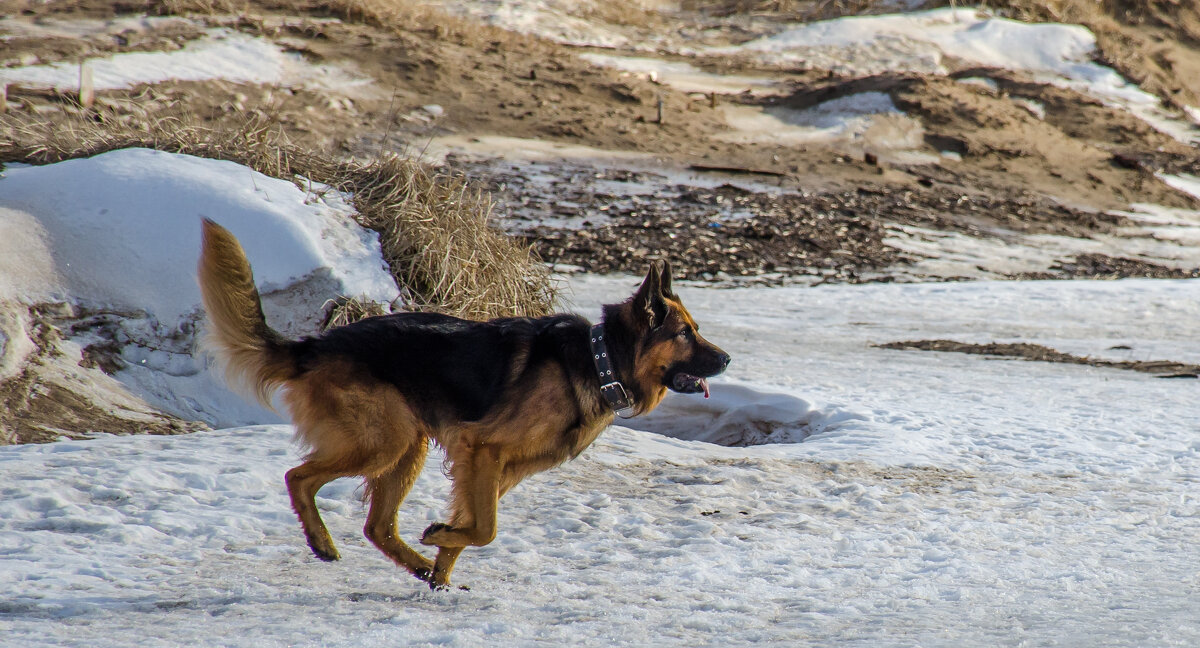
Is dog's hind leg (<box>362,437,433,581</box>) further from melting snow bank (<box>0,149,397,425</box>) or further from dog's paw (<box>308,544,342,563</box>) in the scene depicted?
melting snow bank (<box>0,149,397,425</box>)

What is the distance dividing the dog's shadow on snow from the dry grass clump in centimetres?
146

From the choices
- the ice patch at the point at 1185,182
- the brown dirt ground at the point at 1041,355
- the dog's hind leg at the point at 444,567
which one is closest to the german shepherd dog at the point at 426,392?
the dog's hind leg at the point at 444,567

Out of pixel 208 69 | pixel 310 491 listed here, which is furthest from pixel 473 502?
pixel 208 69

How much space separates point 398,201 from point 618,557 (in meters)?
4.53

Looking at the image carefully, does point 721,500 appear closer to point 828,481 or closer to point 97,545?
point 828,481

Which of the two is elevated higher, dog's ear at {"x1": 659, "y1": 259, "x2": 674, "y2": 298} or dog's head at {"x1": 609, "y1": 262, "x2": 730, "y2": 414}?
dog's ear at {"x1": 659, "y1": 259, "x2": 674, "y2": 298}

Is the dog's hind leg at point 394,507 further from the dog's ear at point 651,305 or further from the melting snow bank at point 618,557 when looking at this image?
the dog's ear at point 651,305

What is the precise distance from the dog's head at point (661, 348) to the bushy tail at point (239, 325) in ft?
4.77

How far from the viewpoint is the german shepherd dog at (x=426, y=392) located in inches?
182

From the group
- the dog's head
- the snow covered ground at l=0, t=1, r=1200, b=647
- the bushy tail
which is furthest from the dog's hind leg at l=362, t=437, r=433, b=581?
the dog's head

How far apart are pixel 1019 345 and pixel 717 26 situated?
62.6 ft

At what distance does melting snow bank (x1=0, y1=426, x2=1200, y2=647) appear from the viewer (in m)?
4.15

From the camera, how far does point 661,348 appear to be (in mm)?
4953

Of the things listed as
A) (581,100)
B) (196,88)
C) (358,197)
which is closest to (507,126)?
(581,100)
